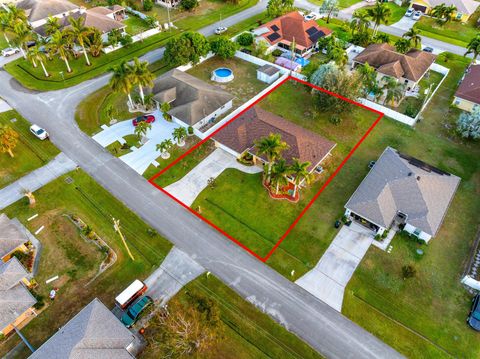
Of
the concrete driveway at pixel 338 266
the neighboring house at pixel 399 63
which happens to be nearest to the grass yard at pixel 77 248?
the concrete driveway at pixel 338 266

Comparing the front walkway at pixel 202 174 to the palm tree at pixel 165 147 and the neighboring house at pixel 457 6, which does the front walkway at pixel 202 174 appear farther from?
the neighboring house at pixel 457 6

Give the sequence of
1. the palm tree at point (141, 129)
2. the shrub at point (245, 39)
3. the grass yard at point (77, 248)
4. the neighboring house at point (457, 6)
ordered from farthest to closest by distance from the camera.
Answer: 1. the neighboring house at point (457, 6)
2. the shrub at point (245, 39)
3. the palm tree at point (141, 129)
4. the grass yard at point (77, 248)

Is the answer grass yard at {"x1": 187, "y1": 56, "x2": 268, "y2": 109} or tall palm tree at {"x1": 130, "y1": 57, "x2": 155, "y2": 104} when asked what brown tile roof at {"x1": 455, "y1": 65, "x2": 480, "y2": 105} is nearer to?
grass yard at {"x1": 187, "y1": 56, "x2": 268, "y2": 109}

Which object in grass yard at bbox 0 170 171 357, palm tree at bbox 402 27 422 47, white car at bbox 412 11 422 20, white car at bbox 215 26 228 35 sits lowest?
grass yard at bbox 0 170 171 357

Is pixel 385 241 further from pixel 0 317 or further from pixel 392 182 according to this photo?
pixel 0 317

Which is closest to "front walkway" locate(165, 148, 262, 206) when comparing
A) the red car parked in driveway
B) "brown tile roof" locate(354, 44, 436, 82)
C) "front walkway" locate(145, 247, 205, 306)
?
"front walkway" locate(145, 247, 205, 306)

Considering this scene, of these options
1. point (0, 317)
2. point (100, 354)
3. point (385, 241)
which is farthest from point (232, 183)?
point (0, 317)
